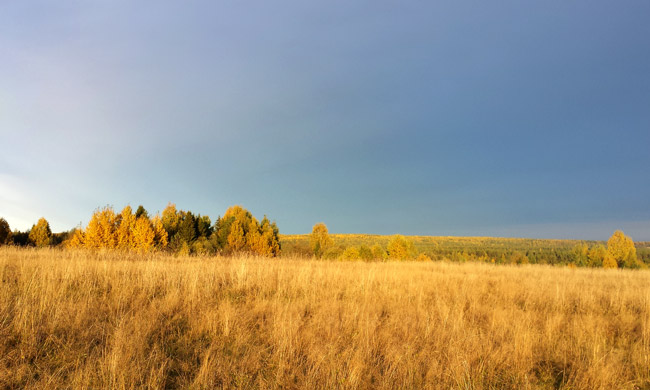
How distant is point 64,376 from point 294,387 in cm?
234

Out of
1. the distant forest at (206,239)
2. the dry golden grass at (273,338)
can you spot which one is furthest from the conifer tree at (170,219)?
the dry golden grass at (273,338)

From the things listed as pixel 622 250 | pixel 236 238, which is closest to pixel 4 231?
pixel 236 238

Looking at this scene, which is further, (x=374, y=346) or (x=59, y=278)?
(x=59, y=278)

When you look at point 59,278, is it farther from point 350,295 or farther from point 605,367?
point 605,367

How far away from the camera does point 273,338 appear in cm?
410

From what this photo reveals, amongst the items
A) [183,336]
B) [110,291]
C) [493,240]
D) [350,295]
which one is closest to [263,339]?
[183,336]

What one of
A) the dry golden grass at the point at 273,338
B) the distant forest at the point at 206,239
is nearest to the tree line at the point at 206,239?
the distant forest at the point at 206,239

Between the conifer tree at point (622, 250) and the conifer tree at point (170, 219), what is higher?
the conifer tree at point (170, 219)

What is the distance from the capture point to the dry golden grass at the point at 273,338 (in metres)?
3.16

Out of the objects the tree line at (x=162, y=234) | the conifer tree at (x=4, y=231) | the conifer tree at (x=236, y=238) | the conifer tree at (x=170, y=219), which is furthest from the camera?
the conifer tree at (x=170, y=219)

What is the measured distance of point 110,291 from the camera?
557cm

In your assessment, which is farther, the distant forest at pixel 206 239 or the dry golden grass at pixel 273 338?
the distant forest at pixel 206 239

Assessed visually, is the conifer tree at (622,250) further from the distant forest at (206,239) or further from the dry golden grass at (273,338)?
the dry golden grass at (273,338)

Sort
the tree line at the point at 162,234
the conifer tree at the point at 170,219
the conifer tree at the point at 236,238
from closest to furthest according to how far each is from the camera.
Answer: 1. the tree line at the point at 162,234
2. the conifer tree at the point at 236,238
3. the conifer tree at the point at 170,219
